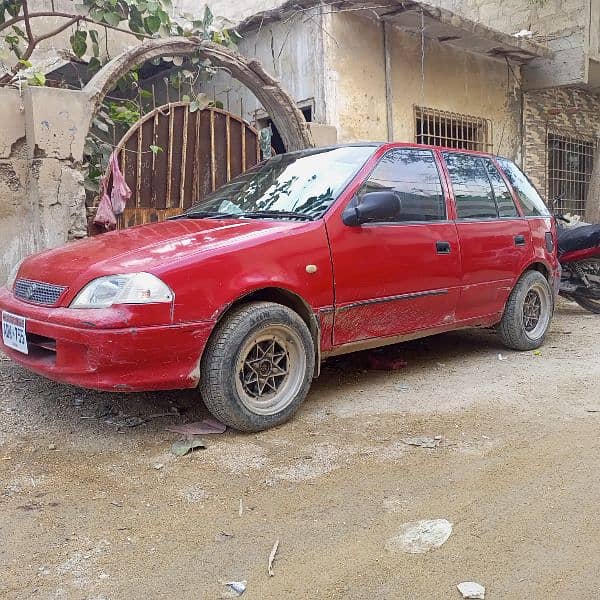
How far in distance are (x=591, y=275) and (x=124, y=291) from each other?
6.13 metres

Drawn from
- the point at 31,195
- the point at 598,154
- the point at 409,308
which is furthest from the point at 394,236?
the point at 598,154

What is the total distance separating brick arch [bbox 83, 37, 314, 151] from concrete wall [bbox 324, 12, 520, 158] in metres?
1.06

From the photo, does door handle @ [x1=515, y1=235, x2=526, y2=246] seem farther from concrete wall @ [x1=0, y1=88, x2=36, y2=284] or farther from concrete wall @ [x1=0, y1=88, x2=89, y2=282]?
concrete wall @ [x1=0, y1=88, x2=36, y2=284]

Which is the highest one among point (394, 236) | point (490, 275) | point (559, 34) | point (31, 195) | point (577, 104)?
point (559, 34)

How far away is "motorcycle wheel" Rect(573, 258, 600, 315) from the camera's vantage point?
7541mm

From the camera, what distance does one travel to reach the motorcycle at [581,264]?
24.5 feet

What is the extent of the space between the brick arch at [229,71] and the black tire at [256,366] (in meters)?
3.37

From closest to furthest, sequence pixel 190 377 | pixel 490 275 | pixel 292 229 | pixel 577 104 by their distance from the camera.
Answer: pixel 190 377 < pixel 292 229 < pixel 490 275 < pixel 577 104

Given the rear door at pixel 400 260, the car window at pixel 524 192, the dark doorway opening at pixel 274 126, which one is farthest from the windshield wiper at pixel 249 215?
the dark doorway opening at pixel 274 126

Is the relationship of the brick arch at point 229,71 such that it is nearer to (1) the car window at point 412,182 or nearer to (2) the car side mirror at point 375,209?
(1) the car window at point 412,182

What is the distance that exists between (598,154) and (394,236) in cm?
797

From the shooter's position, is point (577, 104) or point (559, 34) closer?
point (559, 34)

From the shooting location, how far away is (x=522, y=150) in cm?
1127

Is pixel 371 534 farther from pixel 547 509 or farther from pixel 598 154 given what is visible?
pixel 598 154
